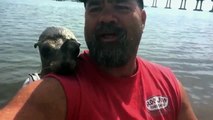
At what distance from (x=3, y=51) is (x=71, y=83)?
38.8ft

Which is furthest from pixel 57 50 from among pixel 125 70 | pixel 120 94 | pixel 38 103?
pixel 38 103

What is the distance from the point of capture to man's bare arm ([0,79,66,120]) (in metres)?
2.43

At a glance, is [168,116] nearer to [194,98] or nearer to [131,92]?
[131,92]

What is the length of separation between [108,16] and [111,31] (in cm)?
12

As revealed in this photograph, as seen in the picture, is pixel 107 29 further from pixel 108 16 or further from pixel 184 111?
pixel 184 111

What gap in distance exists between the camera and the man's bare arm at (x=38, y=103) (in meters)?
2.43

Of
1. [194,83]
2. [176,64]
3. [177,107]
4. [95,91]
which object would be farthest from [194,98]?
[95,91]

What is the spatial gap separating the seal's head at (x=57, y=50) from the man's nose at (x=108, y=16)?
0.98 ft

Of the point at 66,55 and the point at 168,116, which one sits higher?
the point at 66,55

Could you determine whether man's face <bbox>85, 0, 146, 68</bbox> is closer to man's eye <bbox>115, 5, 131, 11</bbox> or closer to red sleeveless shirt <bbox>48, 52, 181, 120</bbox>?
man's eye <bbox>115, 5, 131, 11</bbox>

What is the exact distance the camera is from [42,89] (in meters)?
2.57

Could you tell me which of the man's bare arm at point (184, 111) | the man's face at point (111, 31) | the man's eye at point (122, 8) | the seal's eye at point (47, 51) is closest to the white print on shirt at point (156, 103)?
the man's bare arm at point (184, 111)

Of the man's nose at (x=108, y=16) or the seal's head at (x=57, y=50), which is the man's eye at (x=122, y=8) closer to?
the man's nose at (x=108, y=16)

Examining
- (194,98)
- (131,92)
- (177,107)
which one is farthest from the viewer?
(194,98)
